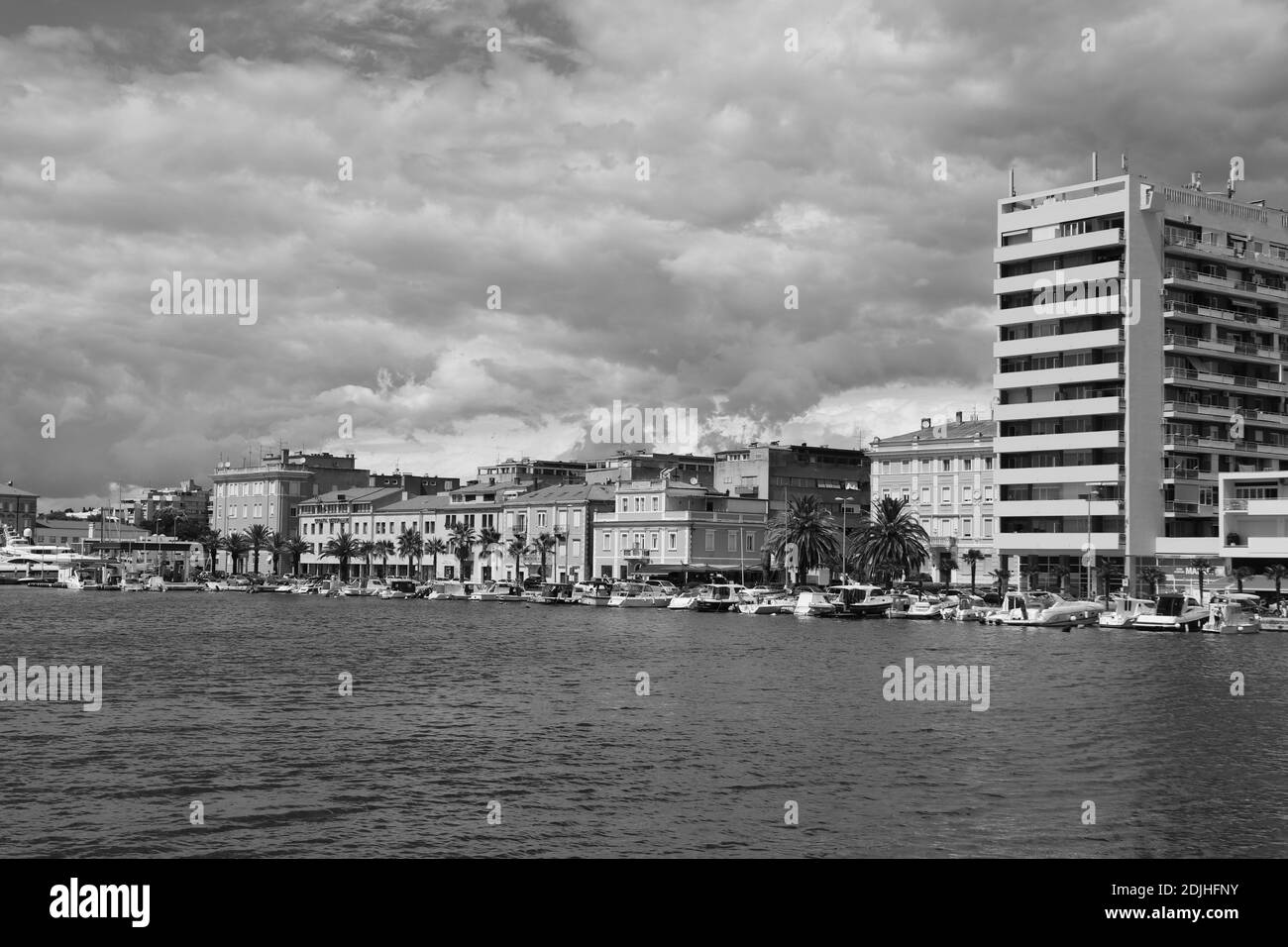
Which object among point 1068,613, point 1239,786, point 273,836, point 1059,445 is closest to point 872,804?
point 1239,786

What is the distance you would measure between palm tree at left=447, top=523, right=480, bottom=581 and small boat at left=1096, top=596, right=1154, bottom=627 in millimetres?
104912

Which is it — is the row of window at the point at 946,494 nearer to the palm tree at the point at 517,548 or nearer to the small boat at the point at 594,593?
the small boat at the point at 594,593

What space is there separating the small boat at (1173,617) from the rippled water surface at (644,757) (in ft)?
59.3

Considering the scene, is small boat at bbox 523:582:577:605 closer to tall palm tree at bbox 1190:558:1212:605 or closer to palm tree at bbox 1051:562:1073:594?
palm tree at bbox 1051:562:1073:594

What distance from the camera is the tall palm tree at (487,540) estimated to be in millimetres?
176625

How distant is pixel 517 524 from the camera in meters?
177

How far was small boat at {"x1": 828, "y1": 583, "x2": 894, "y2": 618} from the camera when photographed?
108 metres

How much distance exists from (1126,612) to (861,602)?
23.8m

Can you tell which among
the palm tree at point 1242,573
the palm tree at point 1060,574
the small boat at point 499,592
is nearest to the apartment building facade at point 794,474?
the small boat at point 499,592

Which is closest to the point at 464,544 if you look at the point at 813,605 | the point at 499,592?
the point at 499,592

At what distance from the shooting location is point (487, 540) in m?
177
